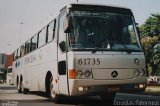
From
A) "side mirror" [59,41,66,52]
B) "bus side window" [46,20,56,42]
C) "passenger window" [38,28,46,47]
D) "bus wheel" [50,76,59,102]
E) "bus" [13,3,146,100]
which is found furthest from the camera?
"passenger window" [38,28,46,47]

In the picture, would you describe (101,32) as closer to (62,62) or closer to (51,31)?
(62,62)

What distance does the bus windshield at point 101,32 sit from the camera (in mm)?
11211

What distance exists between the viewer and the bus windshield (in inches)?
441

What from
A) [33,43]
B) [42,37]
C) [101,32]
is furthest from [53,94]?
[33,43]

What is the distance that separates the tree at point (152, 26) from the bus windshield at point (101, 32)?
52.2 m

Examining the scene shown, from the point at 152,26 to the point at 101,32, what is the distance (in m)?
53.3

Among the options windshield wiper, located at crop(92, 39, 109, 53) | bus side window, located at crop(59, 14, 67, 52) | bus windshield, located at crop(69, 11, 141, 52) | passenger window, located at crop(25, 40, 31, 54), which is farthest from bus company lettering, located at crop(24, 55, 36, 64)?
windshield wiper, located at crop(92, 39, 109, 53)

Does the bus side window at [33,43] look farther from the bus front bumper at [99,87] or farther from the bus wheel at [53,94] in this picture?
the bus front bumper at [99,87]

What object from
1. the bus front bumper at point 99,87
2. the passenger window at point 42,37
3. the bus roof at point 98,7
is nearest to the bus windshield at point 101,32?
the bus roof at point 98,7

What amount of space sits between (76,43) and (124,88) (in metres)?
2.14

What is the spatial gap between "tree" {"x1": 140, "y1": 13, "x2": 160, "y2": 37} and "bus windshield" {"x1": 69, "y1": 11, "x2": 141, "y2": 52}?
171 ft

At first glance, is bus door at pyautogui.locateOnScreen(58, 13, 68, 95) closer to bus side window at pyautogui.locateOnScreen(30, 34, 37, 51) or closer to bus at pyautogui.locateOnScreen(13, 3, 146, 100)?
bus at pyautogui.locateOnScreen(13, 3, 146, 100)

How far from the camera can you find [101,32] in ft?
37.6

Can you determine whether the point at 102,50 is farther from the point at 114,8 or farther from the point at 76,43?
the point at 114,8
